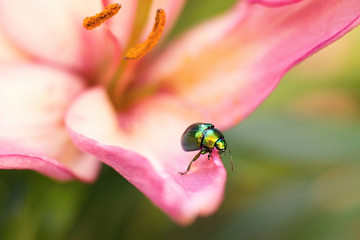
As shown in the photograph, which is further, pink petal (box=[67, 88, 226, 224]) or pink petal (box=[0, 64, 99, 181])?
pink petal (box=[0, 64, 99, 181])

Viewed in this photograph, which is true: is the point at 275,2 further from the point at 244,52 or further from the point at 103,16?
the point at 103,16

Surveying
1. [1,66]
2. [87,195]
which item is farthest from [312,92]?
[1,66]

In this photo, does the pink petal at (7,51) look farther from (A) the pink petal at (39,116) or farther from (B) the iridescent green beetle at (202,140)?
(B) the iridescent green beetle at (202,140)

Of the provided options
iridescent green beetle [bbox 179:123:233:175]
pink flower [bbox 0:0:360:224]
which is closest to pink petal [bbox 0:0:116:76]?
pink flower [bbox 0:0:360:224]

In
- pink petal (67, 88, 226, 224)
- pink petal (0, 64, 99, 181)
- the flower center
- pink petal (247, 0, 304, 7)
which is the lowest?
pink petal (0, 64, 99, 181)

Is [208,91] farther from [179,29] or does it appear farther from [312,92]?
[312,92]

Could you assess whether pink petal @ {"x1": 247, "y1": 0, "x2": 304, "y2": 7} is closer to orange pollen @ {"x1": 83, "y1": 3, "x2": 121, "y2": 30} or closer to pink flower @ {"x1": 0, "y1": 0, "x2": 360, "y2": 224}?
pink flower @ {"x1": 0, "y1": 0, "x2": 360, "y2": 224}

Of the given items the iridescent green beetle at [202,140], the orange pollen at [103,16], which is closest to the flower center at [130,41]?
the orange pollen at [103,16]
